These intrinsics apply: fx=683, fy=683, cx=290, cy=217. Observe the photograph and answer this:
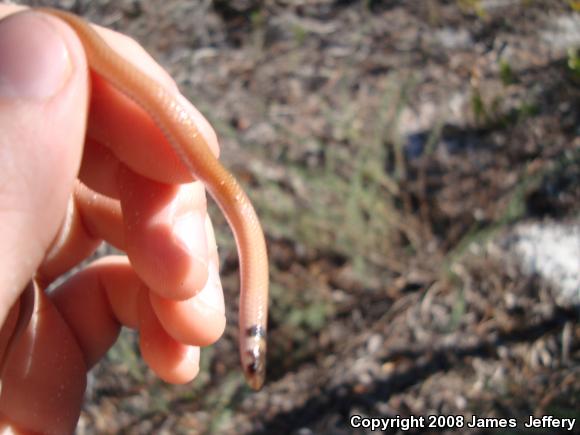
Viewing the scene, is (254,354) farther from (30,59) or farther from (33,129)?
(30,59)

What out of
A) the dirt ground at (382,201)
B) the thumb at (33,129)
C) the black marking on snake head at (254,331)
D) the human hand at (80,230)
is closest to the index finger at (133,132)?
the human hand at (80,230)

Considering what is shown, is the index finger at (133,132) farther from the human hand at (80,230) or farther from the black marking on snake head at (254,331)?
the black marking on snake head at (254,331)

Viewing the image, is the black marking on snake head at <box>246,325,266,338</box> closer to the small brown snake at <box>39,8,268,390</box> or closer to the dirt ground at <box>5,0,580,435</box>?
the small brown snake at <box>39,8,268,390</box>

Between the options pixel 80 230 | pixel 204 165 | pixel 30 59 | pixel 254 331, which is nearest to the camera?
pixel 30 59

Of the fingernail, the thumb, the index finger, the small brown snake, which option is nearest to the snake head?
the small brown snake

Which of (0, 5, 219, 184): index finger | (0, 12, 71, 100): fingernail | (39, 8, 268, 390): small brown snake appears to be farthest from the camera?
(0, 5, 219, 184): index finger

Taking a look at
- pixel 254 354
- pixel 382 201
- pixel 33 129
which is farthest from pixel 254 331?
pixel 382 201
